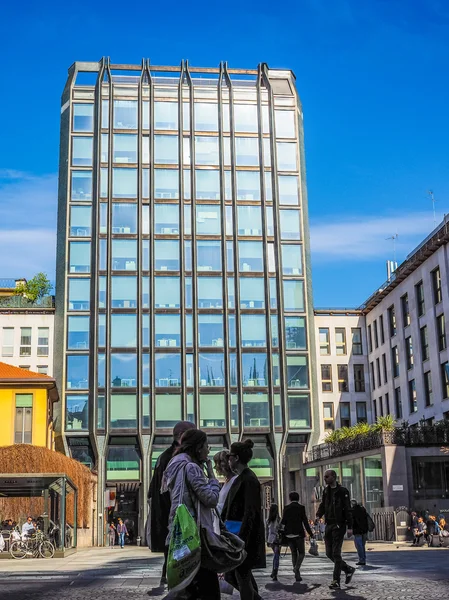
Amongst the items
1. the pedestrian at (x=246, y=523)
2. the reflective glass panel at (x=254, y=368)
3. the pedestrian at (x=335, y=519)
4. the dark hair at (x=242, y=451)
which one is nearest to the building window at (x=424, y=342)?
the reflective glass panel at (x=254, y=368)

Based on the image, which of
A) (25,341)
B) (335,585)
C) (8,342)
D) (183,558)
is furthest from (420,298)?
(183,558)

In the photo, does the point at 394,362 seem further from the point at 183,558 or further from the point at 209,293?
the point at 183,558

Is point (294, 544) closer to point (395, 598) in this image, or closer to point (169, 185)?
point (395, 598)

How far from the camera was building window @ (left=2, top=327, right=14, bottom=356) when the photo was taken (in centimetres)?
6725

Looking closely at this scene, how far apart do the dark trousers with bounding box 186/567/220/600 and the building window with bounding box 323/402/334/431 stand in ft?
223

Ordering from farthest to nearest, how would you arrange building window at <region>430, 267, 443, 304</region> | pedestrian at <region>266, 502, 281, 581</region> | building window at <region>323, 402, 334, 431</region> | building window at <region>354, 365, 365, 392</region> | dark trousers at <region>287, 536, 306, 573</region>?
building window at <region>323, 402, 334, 431</region> → building window at <region>354, 365, 365, 392</region> → building window at <region>430, 267, 443, 304</region> → pedestrian at <region>266, 502, 281, 581</region> → dark trousers at <region>287, 536, 306, 573</region>

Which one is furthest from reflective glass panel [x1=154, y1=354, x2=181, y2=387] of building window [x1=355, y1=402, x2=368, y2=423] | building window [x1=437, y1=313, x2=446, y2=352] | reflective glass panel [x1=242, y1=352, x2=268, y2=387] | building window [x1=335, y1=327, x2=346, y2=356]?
building window [x1=437, y1=313, x2=446, y2=352]

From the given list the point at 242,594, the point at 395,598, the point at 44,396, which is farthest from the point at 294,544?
the point at 44,396

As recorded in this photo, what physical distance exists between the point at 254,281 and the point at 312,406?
412 inches

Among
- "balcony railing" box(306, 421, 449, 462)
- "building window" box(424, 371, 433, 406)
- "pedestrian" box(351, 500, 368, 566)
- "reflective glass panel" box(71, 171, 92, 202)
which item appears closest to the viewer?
"pedestrian" box(351, 500, 368, 566)

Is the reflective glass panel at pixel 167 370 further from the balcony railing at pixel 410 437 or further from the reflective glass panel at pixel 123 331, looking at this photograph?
the balcony railing at pixel 410 437

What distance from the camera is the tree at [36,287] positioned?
72062 mm

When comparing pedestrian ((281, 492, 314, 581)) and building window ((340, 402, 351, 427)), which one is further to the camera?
building window ((340, 402, 351, 427))

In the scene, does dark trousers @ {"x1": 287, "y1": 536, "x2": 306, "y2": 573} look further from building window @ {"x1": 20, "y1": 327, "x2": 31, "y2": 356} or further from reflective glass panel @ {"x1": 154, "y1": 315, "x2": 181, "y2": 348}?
building window @ {"x1": 20, "y1": 327, "x2": 31, "y2": 356}
